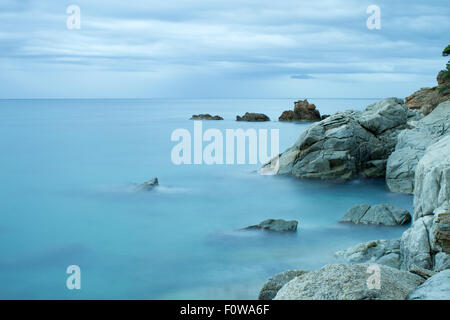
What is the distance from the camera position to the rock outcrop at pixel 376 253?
9849 mm

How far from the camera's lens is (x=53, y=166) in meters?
23.4

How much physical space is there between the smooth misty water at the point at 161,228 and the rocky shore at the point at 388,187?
846 mm

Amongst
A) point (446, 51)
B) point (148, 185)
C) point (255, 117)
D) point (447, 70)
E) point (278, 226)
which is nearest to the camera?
point (278, 226)

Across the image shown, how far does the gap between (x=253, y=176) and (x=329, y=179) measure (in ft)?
12.4

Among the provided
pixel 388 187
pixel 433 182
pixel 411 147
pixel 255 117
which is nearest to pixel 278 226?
pixel 433 182

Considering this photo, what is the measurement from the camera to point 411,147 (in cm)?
1773

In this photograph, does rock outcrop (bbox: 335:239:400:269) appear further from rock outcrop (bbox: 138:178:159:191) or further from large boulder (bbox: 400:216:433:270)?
rock outcrop (bbox: 138:178:159:191)

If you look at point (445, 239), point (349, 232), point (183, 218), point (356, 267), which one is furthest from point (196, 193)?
point (356, 267)

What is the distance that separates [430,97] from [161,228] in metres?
31.6

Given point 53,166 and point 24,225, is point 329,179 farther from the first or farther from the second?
point 53,166

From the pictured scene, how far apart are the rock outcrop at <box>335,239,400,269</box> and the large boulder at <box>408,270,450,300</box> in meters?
4.52

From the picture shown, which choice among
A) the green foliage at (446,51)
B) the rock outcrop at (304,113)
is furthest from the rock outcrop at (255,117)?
the green foliage at (446,51)

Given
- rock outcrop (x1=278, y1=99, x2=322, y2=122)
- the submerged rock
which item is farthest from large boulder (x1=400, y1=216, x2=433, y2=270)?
rock outcrop (x1=278, y1=99, x2=322, y2=122)

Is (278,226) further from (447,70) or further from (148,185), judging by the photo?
(447,70)
